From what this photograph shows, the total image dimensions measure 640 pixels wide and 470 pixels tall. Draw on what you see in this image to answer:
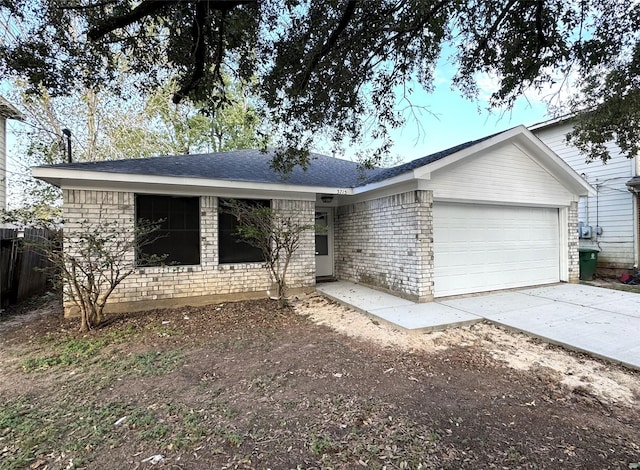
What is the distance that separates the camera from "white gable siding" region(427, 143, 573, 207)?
6805mm

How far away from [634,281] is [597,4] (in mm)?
8196

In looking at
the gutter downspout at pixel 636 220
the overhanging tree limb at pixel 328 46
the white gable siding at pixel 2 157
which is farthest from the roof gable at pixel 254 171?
the white gable siding at pixel 2 157

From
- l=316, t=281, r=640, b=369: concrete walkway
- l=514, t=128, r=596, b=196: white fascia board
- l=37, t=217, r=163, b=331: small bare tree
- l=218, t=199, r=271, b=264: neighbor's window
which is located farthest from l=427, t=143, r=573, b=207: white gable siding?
l=37, t=217, r=163, b=331: small bare tree

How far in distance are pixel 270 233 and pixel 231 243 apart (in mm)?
1052

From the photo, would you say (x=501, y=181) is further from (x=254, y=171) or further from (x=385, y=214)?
(x=254, y=171)

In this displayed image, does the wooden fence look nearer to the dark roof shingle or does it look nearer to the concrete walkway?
the dark roof shingle

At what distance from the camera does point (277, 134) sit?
22.2 feet

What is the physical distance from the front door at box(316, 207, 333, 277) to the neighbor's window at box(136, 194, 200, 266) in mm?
3693

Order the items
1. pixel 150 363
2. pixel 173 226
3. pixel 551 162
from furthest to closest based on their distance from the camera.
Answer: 1. pixel 551 162
2. pixel 173 226
3. pixel 150 363

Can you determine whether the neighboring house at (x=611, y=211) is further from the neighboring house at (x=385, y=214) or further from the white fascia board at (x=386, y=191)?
the white fascia board at (x=386, y=191)

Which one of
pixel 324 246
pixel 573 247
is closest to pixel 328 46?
pixel 324 246

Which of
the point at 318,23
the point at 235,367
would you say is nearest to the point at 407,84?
the point at 318,23

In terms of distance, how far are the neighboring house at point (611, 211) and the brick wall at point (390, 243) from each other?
6.66m

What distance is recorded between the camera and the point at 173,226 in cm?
660
